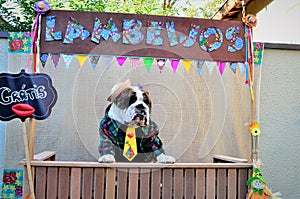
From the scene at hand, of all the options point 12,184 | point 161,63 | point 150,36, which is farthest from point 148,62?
point 12,184

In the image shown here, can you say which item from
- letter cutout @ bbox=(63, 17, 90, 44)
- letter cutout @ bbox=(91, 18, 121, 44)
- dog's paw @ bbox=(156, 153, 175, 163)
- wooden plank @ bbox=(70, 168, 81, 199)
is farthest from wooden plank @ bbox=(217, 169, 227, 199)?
letter cutout @ bbox=(63, 17, 90, 44)

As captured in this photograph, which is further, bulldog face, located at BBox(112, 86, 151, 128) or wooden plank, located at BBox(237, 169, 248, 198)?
bulldog face, located at BBox(112, 86, 151, 128)

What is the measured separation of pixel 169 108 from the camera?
3068mm

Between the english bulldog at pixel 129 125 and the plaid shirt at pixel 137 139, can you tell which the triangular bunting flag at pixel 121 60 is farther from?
the plaid shirt at pixel 137 139

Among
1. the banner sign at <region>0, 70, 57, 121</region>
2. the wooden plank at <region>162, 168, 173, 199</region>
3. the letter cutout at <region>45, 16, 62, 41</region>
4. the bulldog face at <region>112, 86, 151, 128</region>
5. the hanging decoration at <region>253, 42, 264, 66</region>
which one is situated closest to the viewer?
the banner sign at <region>0, 70, 57, 121</region>

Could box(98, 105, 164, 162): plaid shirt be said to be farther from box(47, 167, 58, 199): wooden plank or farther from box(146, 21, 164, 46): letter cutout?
box(146, 21, 164, 46): letter cutout

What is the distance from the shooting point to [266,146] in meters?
3.20

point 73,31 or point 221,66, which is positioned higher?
point 73,31

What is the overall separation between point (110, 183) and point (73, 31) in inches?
41.1

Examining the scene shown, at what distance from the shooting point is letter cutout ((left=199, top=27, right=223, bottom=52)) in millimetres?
2803

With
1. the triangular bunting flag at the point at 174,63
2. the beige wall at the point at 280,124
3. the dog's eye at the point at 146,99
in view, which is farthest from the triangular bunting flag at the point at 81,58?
the beige wall at the point at 280,124

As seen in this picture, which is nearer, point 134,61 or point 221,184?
point 221,184

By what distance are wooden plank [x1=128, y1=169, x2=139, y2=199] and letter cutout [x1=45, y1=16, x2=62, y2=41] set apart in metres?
1.02

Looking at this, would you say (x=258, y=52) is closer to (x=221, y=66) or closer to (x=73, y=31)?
(x=221, y=66)
